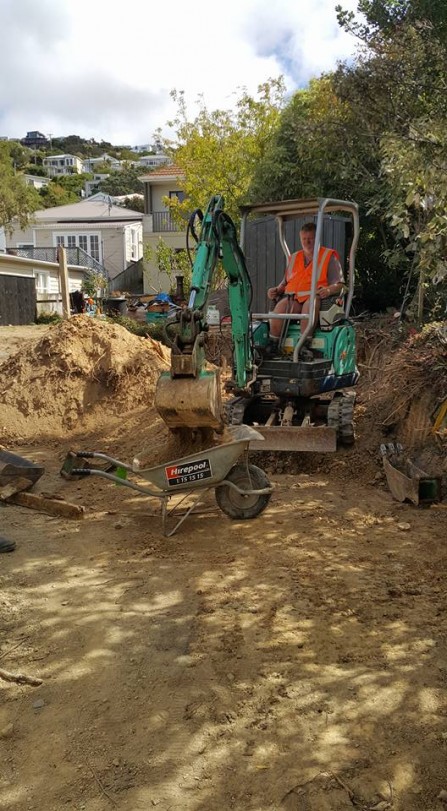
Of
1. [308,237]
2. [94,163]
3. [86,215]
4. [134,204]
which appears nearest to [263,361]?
[308,237]

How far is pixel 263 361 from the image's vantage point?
7.39 m

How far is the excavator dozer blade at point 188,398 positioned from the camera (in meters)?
5.21

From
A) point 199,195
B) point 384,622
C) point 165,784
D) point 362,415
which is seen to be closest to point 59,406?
point 362,415

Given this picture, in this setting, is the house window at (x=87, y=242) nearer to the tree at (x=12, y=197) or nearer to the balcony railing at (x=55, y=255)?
the tree at (x=12, y=197)

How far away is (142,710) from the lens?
3.08 m

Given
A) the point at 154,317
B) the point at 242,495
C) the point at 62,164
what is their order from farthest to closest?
1. the point at 62,164
2. the point at 154,317
3. the point at 242,495

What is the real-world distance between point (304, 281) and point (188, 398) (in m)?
2.72

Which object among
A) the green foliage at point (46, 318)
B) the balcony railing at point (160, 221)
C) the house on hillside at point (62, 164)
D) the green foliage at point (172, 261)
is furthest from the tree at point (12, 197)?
the house on hillside at point (62, 164)

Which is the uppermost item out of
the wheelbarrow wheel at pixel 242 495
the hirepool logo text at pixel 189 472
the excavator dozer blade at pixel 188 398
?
the excavator dozer blade at pixel 188 398

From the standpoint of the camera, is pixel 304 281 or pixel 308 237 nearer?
pixel 308 237

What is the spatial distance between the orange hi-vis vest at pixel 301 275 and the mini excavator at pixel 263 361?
25 centimetres

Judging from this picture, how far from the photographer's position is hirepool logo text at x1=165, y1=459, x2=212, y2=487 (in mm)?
5262

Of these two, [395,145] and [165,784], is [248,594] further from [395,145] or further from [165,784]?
[395,145]

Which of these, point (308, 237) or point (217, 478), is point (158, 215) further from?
point (217, 478)
